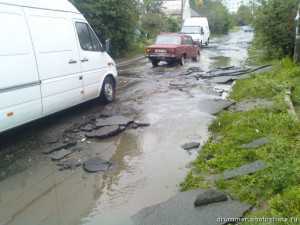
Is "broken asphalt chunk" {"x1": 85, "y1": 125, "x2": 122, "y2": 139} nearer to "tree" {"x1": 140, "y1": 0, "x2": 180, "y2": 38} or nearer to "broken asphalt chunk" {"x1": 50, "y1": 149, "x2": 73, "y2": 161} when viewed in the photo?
"broken asphalt chunk" {"x1": 50, "y1": 149, "x2": 73, "y2": 161}

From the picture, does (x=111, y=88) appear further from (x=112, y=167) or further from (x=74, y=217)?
(x=74, y=217)

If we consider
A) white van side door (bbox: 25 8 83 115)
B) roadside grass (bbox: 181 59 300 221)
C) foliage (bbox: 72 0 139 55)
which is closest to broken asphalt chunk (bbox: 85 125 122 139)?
white van side door (bbox: 25 8 83 115)

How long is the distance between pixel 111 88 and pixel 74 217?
20.7 ft

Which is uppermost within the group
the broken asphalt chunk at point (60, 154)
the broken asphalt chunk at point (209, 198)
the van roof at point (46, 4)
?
the van roof at point (46, 4)

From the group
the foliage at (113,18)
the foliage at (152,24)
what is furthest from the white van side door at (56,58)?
the foliage at (152,24)

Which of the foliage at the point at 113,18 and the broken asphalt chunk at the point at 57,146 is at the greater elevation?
the foliage at the point at 113,18

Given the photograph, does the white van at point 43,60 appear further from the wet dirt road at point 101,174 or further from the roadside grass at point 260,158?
the roadside grass at point 260,158

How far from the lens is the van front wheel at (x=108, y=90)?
10000 millimetres

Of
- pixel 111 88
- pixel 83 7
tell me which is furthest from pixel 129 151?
pixel 83 7

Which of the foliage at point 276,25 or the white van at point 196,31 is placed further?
the white van at point 196,31

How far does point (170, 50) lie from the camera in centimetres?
1980

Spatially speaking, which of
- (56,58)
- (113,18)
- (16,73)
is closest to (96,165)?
(16,73)

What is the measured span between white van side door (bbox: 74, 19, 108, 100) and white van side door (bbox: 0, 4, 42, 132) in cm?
185

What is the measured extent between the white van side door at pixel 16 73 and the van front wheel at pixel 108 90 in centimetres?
297
